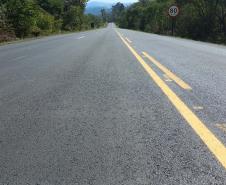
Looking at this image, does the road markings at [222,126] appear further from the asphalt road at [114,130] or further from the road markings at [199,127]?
the road markings at [199,127]

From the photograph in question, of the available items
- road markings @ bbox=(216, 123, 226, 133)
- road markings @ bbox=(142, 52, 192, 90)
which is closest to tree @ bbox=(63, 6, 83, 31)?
road markings @ bbox=(142, 52, 192, 90)

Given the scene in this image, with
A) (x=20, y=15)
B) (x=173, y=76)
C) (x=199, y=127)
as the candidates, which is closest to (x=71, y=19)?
(x=20, y=15)

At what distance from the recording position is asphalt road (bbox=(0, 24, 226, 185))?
3639 mm

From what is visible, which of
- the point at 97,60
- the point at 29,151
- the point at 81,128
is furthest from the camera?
the point at 97,60

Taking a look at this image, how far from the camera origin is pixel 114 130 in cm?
496

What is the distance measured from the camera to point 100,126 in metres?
5.16

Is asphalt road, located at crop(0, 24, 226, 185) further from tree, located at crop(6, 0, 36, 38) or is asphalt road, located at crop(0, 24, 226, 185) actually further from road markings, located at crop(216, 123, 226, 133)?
tree, located at crop(6, 0, 36, 38)

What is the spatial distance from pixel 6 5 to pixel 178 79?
3083cm

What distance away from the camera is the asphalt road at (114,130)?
11.9 feet

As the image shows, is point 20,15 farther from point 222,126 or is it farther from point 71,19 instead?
point 71,19

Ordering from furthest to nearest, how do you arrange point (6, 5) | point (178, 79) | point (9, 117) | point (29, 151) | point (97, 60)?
1. point (6, 5)
2. point (97, 60)
3. point (178, 79)
4. point (9, 117)
5. point (29, 151)

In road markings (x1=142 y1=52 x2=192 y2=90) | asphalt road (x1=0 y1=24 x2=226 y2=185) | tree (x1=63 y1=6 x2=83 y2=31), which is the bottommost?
tree (x1=63 y1=6 x2=83 y2=31)

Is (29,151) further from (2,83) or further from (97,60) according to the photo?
(97,60)

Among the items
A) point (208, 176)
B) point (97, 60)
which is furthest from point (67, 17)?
point (208, 176)
